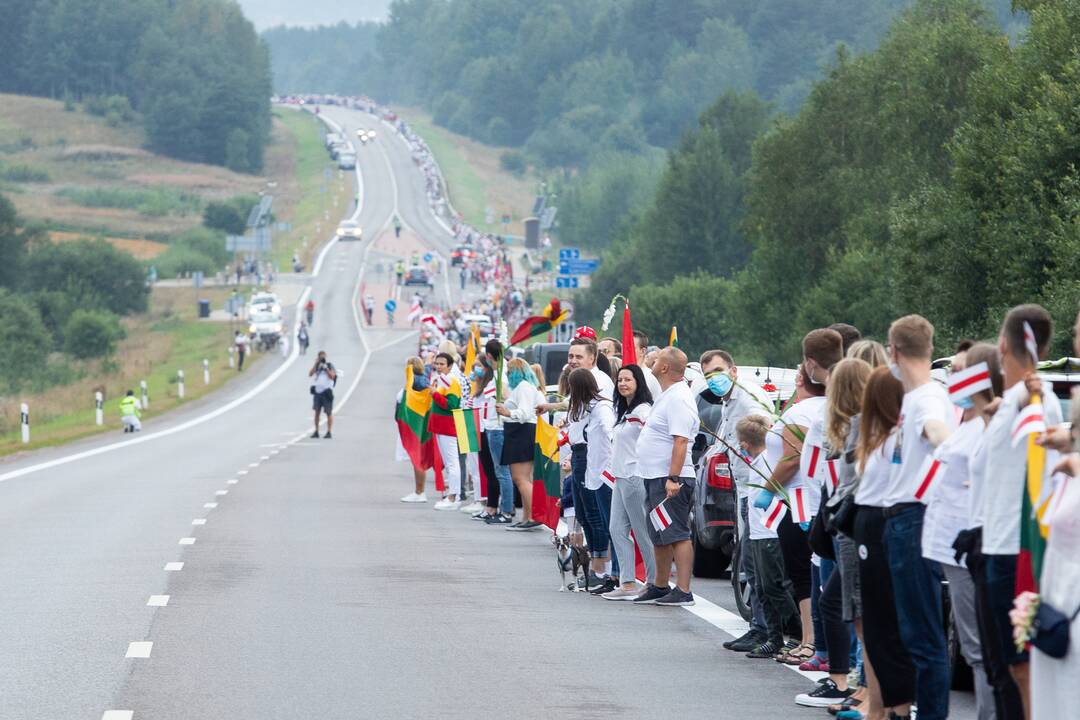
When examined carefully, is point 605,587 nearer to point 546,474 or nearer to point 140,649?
point 546,474

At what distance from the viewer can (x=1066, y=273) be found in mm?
36000

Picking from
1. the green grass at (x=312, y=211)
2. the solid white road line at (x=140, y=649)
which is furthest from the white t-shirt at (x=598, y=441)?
the green grass at (x=312, y=211)

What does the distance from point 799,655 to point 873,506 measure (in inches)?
114

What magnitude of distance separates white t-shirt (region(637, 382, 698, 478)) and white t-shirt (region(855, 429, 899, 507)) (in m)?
4.78

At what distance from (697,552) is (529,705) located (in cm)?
674

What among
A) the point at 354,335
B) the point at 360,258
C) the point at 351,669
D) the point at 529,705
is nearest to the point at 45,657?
the point at 351,669

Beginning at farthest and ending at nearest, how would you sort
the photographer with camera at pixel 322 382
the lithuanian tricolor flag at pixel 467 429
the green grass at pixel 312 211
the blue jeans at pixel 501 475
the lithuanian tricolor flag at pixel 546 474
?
the green grass at pixel 312 211 → the photographer with camera at pixel 322 382 → the lithuanian tricolor flag at pixel 467 429 → the blue jeans at pixel 501 475 → the lithuanian tricolor flag at pixel 546 474

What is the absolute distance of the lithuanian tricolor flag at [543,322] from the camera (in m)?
20.0

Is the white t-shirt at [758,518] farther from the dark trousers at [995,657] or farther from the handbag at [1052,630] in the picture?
the handbag at [1052,630]

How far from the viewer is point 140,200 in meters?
176

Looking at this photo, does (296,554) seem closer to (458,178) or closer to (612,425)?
(612,425)

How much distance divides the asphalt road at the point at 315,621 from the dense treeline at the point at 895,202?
56.7ft

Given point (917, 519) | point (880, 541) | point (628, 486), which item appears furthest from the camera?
point (628, 486)

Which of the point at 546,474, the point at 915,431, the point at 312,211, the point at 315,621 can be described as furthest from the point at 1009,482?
the point at 312,211
